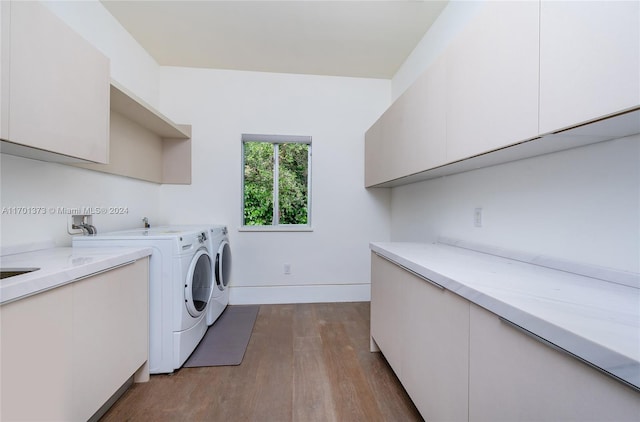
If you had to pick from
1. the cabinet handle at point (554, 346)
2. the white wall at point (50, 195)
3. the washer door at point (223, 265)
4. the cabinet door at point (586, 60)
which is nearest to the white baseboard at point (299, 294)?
the washer door at point (223, 265)

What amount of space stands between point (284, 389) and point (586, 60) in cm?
198

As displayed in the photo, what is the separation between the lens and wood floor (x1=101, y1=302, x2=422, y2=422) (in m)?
1.41

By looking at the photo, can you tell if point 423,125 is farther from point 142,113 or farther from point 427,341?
point 142,113

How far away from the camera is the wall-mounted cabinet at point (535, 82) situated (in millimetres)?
670

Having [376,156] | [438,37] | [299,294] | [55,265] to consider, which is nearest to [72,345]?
[55,265]

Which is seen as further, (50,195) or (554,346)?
(50,195)

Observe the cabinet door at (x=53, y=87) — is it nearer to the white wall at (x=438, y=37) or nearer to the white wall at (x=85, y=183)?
the white wall at (x=85, y=183)

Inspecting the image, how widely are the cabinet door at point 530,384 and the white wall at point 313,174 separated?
2.32 metres

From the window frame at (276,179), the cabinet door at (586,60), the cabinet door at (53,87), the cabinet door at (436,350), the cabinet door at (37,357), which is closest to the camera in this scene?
the cabinet door at (586,60)

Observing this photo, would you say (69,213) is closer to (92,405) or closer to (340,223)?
(92,405)

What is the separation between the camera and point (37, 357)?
920 millimetres

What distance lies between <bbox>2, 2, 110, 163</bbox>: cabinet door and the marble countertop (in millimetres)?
1794

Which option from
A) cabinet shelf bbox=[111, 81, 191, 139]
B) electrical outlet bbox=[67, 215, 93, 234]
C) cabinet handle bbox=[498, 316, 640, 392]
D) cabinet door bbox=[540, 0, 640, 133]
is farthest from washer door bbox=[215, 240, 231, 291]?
cabinet door bbox=[540, 0, 640, 133]

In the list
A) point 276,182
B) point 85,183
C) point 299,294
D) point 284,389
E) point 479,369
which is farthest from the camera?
point 276,182
